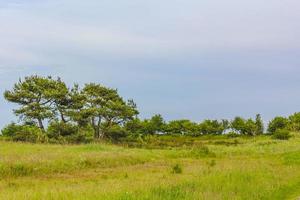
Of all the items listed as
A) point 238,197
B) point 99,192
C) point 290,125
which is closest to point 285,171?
point 238,197

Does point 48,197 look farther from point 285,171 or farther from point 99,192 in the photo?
point 285,171

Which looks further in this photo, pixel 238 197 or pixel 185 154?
pixel 185 154

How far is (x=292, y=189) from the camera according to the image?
61.0 ft

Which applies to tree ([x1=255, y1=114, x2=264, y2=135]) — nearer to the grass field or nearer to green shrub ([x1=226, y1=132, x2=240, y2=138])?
green shrub ([x1=226, y1=132, x2=240, y2=138])

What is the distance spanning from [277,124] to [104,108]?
1891 inches

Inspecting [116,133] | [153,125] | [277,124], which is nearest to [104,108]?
[116,133]

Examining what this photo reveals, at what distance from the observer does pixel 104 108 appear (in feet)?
224

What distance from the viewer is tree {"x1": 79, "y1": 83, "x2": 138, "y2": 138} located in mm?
68125

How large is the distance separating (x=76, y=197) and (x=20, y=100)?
51.9 m

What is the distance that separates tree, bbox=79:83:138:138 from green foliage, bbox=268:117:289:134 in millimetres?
41665

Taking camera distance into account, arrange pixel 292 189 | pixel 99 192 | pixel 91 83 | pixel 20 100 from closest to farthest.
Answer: pixel 99 192
pixel 292 189
pixel 20 100
pixel 91 83

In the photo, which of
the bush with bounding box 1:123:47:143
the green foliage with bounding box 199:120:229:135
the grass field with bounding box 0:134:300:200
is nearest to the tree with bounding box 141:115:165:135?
the green foliage with bounding box 199:120:229:135

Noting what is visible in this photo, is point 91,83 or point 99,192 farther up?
point 91,83

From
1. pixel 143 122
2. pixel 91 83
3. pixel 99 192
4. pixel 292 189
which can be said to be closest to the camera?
pixel 99 192
